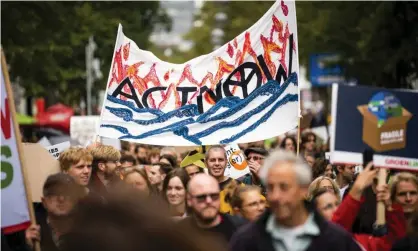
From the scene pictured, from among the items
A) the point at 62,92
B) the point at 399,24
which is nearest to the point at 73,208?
the point at 399,24

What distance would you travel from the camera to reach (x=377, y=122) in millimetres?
7672

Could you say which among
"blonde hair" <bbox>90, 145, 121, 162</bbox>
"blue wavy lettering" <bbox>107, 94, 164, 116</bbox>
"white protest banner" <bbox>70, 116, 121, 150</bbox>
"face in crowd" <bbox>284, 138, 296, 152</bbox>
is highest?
"blue wavy lettering" <bbox>107, 94, 164, 116</bbox>

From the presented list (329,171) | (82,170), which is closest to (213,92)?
(329,171)

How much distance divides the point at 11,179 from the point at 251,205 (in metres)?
1.67

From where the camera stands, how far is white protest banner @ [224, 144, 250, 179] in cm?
1381

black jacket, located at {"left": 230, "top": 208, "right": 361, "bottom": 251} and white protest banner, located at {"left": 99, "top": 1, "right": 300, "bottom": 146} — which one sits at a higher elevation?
white protest banner, located at {"left": 99, "top": 1, "right": 300, "bottom": 146}

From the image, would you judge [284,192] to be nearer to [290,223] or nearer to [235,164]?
[290,223]

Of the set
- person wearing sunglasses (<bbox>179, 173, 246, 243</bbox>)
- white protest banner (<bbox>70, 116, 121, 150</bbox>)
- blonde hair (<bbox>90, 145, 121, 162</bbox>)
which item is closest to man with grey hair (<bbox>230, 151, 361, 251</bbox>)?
person wearing sunglasses (<bbox>179, 173, 246, 243</bbox>)

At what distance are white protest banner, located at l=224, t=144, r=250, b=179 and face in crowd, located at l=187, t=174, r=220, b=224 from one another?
6238mm

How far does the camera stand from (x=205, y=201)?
7.35 meters

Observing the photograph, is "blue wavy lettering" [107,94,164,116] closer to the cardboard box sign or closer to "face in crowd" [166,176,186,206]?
"face in crowd" [166,176,186,206]

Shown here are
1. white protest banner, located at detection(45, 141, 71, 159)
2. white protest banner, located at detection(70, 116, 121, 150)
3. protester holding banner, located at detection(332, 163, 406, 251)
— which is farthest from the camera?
white protest banner, located at detection(70, 116, 121, 150)

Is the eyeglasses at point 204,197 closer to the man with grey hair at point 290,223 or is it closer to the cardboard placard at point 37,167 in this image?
the man with grey hair at point 290,223

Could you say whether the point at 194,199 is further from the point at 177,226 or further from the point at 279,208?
the point at 177,226
